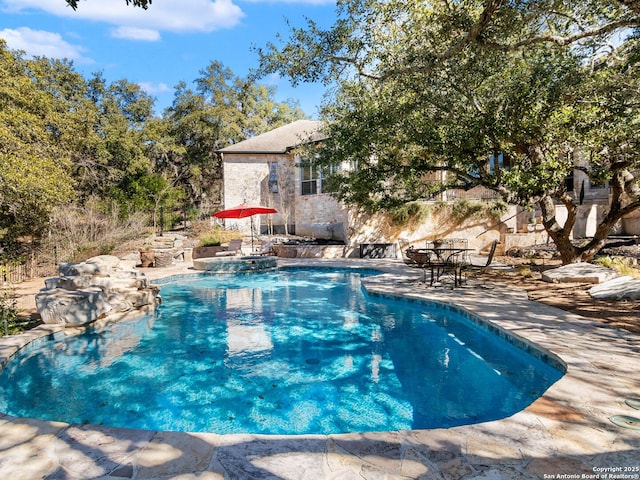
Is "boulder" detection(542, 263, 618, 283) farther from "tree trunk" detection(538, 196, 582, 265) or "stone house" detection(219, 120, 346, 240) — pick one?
"stone house" detection(219, 120, 346, 240)

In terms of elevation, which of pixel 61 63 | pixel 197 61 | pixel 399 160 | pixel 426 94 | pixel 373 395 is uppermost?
pixel 197 61

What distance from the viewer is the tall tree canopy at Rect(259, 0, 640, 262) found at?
6801 millimetres

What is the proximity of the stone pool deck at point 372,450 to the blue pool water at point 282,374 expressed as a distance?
1046 millimetres

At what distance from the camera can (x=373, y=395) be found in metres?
4.66

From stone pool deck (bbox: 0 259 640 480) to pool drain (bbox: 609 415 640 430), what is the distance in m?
0.05

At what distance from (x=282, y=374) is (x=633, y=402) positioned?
377 cm

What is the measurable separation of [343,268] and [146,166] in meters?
17.6

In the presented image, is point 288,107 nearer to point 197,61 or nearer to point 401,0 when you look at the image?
point 197,61

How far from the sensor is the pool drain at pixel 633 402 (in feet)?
10.3

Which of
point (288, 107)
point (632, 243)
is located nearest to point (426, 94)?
point (632, 243)

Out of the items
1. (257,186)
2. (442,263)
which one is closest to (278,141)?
(257,186)

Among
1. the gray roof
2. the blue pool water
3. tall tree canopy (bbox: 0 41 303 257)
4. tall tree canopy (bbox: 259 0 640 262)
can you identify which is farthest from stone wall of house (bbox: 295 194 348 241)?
the blue pool water

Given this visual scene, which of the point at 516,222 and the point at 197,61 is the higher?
the point at 197,61

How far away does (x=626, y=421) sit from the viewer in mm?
2916
